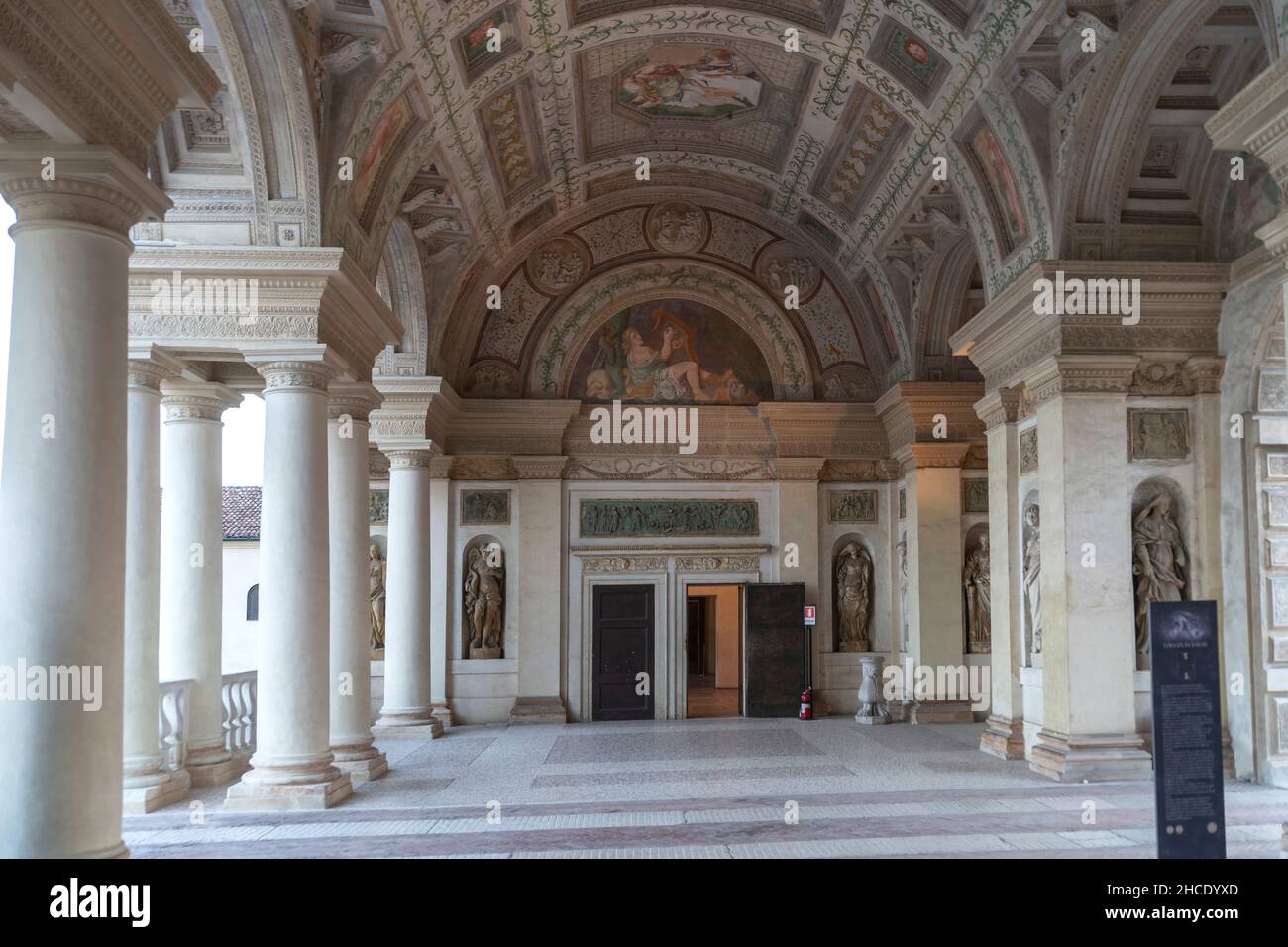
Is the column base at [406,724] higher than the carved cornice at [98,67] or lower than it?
lower

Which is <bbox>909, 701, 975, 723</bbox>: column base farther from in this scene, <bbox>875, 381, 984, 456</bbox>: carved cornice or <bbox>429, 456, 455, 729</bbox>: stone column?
<bbox>429, 456, 455, 729</bbox>: stone column

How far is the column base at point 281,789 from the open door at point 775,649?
1090 cm

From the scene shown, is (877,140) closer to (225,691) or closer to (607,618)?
(607,618)

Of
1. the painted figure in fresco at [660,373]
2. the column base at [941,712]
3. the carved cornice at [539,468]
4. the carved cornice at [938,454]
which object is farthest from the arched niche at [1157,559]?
the carved cornice at [539,468]

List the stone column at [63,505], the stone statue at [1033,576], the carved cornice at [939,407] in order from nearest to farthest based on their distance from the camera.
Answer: the stone column at [63,505] → the stone statue at [1033,576] → the carved cornice at [939,407]

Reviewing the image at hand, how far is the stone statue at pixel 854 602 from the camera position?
70.4 feet

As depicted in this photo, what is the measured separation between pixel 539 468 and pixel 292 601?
32.6 feet

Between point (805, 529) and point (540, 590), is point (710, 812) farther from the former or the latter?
point (805, 529)

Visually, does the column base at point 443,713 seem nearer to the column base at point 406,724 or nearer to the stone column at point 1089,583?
the column base at point 406,724

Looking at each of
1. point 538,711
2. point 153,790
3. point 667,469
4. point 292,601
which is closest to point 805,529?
point 667,469

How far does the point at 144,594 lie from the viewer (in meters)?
11.7

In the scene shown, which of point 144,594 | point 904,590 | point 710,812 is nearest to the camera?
point 710,812

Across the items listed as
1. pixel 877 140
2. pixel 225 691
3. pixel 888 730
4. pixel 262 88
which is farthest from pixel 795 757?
pixel 262 88

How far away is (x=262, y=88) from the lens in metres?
11.3
